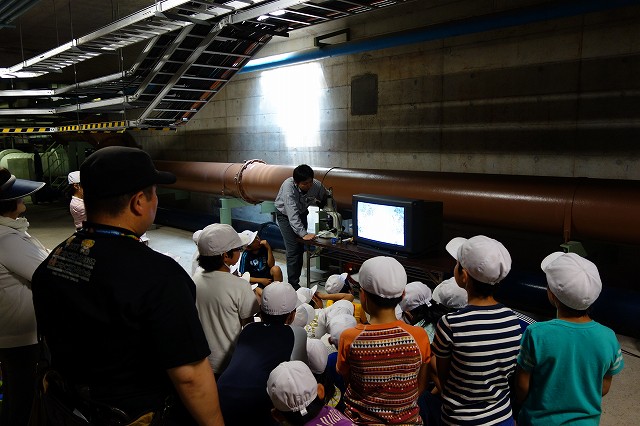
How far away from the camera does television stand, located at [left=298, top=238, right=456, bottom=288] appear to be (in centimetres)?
405

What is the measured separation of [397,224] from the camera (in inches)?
171

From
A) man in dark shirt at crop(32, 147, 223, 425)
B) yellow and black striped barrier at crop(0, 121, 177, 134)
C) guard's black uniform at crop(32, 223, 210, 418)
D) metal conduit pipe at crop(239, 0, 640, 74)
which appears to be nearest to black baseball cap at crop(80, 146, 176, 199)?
man in dark shirt at crop(32, 147, 223, 425)

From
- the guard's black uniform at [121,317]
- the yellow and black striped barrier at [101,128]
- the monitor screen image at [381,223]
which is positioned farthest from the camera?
the yellow and black striped barrier at [101,128]

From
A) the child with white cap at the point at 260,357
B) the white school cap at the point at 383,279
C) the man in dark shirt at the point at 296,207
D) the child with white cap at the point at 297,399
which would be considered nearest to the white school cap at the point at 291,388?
the child with white cap at the point at 297,399

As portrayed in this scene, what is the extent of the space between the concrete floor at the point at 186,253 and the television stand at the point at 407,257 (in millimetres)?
899

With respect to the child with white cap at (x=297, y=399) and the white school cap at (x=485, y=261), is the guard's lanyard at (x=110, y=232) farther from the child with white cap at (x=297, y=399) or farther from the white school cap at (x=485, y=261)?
the white school cap at (x=485, y=261)

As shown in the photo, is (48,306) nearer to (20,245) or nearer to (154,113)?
(20,245)

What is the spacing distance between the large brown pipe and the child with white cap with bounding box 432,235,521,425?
2.34m

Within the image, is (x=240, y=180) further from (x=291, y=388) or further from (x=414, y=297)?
(x=291, y=388)

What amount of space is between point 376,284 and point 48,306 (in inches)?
42.8

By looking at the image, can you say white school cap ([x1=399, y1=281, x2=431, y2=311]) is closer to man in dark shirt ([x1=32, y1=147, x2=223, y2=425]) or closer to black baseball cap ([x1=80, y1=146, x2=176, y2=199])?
man in dark shirt ([x1=32, y1=147, x2=223, y2=425])

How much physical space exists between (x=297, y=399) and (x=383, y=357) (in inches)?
14.1

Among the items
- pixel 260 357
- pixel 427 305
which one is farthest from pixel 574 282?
pixel 427 305

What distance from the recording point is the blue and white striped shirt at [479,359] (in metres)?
1.72
